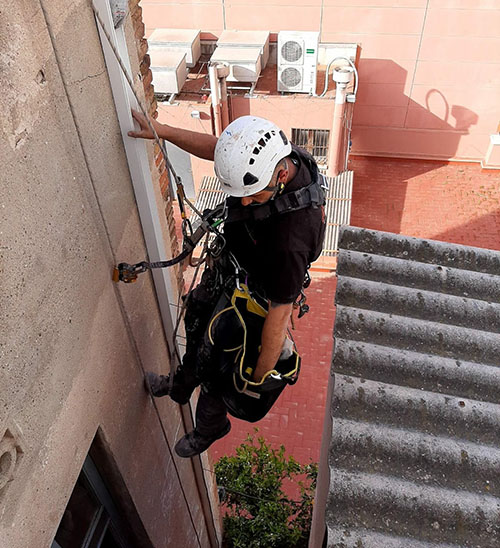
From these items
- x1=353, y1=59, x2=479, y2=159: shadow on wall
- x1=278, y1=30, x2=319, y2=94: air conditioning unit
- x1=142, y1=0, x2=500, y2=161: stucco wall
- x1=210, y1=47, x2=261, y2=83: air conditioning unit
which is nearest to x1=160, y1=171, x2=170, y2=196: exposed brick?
x1=278, y1=30, x2=319, y2=94: air conditioning unit

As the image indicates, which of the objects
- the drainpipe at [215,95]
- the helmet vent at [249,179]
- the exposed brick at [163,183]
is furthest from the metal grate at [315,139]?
the helmet vent at [249,179]

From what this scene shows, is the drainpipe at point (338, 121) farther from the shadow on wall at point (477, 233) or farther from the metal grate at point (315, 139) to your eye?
the shadow on wall at point (477, 233)

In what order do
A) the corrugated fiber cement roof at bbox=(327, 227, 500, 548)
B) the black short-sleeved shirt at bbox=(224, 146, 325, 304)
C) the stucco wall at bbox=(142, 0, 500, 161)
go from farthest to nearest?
the stucco wall at bbox=(142, 0, 500, 161)
the black short-sleeved shirt at bbox=(224, 146, 325, 304)
the corrugated fiber cement roof at bbox=(327, 227, 500, 548)

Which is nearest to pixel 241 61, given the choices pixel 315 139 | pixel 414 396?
pixel 315 139

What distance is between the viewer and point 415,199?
14047 mm

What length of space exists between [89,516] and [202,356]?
118cm

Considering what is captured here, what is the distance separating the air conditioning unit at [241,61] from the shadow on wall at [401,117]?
329 centimetres

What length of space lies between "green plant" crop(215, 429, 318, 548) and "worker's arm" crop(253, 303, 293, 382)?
9.69 ft

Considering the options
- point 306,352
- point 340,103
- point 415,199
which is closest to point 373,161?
point 415,199

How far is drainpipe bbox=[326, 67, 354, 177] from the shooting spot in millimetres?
11539

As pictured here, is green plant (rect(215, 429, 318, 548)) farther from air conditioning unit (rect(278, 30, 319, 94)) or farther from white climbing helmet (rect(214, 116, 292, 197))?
air conditioning unit (rect(278, 30, 319, 94))

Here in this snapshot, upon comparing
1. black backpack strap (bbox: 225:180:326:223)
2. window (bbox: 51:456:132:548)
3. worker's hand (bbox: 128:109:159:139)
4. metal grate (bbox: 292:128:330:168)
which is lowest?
metal grate (bbox: 292:128:330:168)

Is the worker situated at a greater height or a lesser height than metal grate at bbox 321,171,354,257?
greater

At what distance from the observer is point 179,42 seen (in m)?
13.2
